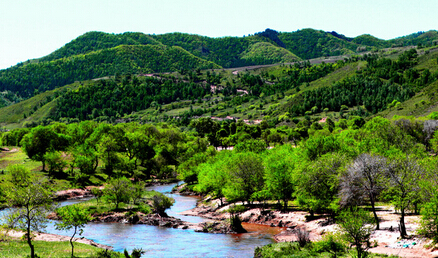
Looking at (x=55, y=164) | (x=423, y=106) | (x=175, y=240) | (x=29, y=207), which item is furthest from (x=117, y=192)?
(x=423, y=106)

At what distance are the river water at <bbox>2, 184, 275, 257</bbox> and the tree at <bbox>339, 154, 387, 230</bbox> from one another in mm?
14242

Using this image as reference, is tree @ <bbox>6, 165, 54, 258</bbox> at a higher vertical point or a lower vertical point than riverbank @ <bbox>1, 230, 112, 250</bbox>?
higher

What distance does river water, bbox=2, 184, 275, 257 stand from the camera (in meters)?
49.2

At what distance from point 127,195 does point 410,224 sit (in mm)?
54261

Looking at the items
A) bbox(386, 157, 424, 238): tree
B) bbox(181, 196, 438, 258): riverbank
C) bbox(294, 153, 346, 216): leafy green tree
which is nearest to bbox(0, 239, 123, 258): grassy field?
bbox(181, 196, 438, 258): riverbank

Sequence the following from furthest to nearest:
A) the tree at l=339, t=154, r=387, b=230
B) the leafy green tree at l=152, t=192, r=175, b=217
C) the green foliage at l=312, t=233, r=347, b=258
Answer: the leafy green tree at l=152, t=192, r=175, b=217 → the tree at l=339, t=154, r=387, b=230 → the green foliage at l=312, t=233, r=347, b=258

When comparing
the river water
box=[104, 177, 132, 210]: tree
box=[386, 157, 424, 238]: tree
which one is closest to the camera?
box=[386, 157, 424, 238]: tree

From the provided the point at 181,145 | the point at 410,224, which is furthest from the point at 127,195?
the point at 181,145

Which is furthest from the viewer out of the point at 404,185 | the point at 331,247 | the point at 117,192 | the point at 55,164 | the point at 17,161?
the point at 17,161

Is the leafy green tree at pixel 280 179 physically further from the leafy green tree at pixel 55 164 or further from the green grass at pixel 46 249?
the leafy green tree at pixel 55 164

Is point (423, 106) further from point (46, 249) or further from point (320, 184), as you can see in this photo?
point (46, 249)

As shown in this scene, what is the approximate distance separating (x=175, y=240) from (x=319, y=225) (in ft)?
78.9

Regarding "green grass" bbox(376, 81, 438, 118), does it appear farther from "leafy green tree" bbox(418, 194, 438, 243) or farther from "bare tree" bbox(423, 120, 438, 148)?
"leafy green tree" bbox(418, 194, 438, 243)

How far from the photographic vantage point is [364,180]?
5050 cm
